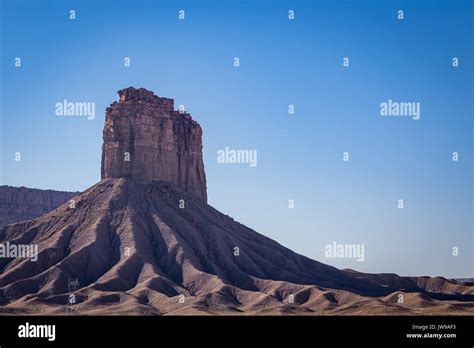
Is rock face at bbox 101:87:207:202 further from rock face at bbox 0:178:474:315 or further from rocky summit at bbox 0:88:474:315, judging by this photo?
rock face at bbox 0:178:474:315

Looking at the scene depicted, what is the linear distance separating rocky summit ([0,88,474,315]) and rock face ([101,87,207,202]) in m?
0.20

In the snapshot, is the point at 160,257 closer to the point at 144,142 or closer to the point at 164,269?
the point at 164,269

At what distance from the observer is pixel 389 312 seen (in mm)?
120938

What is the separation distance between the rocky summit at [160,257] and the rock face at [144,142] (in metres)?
0.20

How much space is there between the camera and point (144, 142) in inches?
6624

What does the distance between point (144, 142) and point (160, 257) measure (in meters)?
30.6

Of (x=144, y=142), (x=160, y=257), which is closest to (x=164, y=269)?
(x=160, y=257)

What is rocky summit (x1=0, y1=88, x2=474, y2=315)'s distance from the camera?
4978 inches

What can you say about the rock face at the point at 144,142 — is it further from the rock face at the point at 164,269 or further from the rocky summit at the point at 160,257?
the rock face at the point at 164,269

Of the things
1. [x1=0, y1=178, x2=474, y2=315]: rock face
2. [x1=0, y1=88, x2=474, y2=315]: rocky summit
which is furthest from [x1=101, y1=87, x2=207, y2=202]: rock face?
[x1=0, y1=178, x2=474, y2=315]: rock face

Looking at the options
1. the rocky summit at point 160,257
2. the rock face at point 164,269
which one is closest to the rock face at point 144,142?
the rocky summit at point 160,257

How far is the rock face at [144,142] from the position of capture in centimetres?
16762
